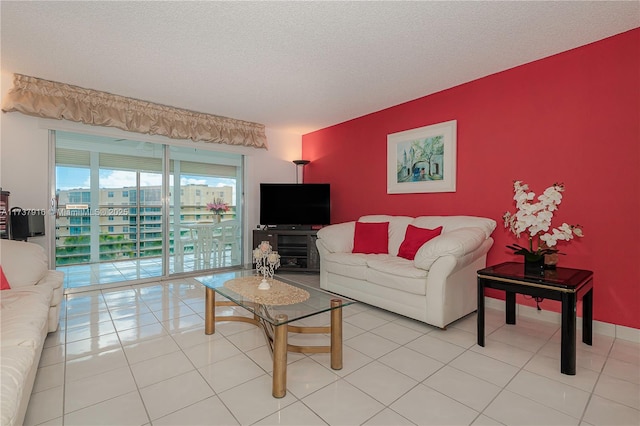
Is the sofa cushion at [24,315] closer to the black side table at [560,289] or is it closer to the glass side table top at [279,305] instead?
the glass side table top at [279,305]

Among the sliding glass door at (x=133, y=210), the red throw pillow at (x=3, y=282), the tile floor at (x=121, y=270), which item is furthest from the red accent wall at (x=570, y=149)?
the red throw pillow at (x=3, y=282)

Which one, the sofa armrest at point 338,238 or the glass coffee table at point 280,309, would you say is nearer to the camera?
the glass coffee table at point 280,309

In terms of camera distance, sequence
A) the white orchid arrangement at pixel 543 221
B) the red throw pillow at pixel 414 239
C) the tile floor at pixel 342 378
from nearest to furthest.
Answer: the tile floor at pixel 342 378
the white orchid arrangement at pixel 543 221
the red throw pillow at pixel 414 239

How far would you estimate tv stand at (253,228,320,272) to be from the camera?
4.76m

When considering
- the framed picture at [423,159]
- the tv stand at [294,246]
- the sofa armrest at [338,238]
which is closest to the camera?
the framed picture at [423,159]

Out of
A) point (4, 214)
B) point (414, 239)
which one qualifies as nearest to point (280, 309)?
point (414, 239)

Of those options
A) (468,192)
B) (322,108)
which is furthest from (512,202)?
(322,108)

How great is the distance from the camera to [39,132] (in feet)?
11.5

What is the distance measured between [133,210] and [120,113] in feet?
4.53

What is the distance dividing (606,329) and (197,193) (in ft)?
16.7

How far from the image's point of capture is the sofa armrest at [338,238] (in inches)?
149

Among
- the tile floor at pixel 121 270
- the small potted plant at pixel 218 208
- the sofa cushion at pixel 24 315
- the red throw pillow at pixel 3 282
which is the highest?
the small potted plant at pixel 218 208

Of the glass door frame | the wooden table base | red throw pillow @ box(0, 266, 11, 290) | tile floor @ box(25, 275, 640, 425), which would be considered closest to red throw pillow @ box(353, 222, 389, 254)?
tile floor @ box(25, 275, 640, 425)

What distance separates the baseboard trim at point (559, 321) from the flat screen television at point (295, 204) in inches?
102
